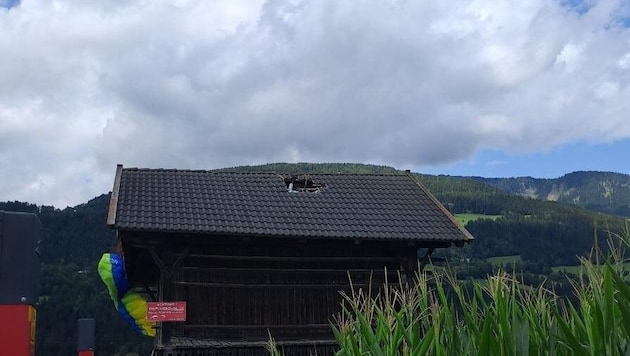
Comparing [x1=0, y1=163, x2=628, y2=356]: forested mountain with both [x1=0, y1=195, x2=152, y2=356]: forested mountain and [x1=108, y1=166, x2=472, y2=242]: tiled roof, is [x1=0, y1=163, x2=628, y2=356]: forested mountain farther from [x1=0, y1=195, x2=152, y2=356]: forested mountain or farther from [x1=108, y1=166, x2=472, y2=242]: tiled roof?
[x1=108, y1=166, x2=472, y2=242]: tiled roof

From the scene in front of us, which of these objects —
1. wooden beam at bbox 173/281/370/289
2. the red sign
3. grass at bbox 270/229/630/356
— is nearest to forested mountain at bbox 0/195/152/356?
wooden beam at bbox 173/281/370/289

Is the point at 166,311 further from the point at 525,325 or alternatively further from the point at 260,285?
the point at 525,325

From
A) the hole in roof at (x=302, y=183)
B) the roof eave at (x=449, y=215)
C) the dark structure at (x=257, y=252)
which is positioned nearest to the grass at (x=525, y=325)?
the dark structure at (x=257, y=252)

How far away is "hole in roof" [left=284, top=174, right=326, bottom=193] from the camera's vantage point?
15.7m

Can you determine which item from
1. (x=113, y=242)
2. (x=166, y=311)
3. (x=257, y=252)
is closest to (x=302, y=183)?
(x=257, y=252)

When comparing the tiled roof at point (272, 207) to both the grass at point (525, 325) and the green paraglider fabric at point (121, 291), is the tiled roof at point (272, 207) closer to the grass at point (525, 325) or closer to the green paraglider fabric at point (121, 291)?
the green paraglider fabric at point (121, 291)

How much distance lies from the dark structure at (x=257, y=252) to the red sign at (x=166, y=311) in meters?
0.37

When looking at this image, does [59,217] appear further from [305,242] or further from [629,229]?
[629,229]

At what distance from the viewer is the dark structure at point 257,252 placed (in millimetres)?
12688

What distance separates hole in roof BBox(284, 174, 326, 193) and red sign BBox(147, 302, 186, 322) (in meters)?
4.36

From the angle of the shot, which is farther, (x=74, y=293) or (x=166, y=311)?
(x=74, y=293)

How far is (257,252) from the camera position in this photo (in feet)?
44.0

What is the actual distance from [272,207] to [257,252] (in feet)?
3.97

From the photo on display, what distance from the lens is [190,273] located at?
507 inches
